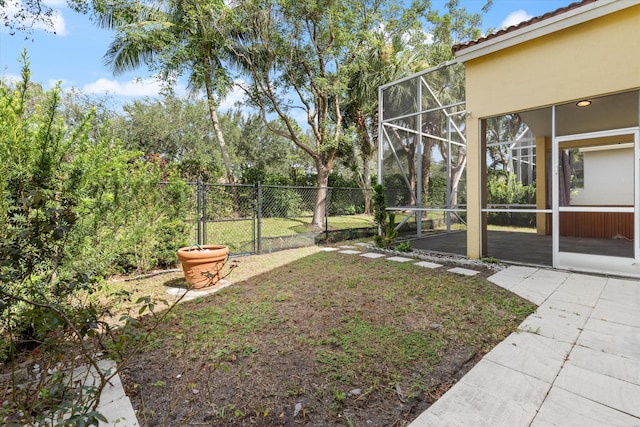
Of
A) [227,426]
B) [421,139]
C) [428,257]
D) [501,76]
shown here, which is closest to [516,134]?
[421,139]

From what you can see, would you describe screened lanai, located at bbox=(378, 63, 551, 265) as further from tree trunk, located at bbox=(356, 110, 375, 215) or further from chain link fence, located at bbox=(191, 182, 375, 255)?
tree trunk, located at bbox=(356, 110, 375, 215)

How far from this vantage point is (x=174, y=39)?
1040 centimetres

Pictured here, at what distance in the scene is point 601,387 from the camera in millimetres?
2014

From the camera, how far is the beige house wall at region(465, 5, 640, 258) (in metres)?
4.36

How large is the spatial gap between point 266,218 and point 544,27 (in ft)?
25.5

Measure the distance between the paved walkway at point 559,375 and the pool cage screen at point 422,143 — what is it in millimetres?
4518

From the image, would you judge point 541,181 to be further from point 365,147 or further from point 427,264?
point 365,147

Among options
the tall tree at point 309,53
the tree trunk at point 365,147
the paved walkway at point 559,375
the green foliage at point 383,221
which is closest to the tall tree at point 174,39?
the tall tree at point 309,53

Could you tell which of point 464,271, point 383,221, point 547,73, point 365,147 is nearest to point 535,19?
point 547,73

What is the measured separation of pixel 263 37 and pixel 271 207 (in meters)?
5.78

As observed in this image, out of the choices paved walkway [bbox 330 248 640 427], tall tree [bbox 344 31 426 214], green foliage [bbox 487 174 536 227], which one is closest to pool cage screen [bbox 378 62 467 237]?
green foliage [bbox 487 174 536 227]

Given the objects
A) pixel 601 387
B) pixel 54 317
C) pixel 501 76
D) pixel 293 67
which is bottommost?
pixel 601 387

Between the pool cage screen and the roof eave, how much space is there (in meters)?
1.79

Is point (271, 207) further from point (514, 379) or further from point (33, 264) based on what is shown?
point (514, 379)
